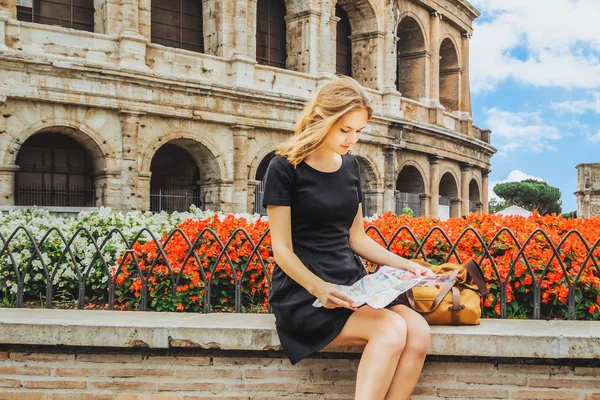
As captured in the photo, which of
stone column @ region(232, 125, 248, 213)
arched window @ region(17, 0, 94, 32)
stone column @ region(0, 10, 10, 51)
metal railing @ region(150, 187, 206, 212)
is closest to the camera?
stone column @ region(0, 10, 10, 51)

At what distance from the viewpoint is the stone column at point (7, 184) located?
13.3m

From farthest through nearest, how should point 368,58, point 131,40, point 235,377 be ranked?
point 368,58 → point 131,40 → point 235,377

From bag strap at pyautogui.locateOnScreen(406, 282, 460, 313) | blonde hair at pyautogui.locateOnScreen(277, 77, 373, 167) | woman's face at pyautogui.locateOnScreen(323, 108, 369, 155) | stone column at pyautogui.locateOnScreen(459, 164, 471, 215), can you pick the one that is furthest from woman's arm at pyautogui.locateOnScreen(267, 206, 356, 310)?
stone column at pyautogui.locateOnScreen(459, 164, 471, 215)

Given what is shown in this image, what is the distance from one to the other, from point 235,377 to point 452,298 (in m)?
1.32

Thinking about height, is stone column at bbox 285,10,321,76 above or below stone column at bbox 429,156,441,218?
above

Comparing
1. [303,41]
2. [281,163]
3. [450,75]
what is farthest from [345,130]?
[450,75]

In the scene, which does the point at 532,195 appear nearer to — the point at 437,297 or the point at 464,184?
the point at 464,184

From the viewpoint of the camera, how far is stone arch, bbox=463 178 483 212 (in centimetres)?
2686

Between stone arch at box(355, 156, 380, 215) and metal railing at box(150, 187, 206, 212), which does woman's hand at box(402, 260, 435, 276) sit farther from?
stone arch at box(355, 156, 380, 215)

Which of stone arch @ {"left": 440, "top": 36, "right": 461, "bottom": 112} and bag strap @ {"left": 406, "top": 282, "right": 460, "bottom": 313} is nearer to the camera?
bag strap @ {"left": 406, "top": 282, "right": 460, "bottom": 313}

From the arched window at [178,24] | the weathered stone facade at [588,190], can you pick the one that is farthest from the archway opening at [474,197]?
the arched window at [178,24]

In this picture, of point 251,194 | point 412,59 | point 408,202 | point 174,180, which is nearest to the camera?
point 251,194

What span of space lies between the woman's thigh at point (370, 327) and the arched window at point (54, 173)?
1365cm

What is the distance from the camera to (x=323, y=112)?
3.31 metres
